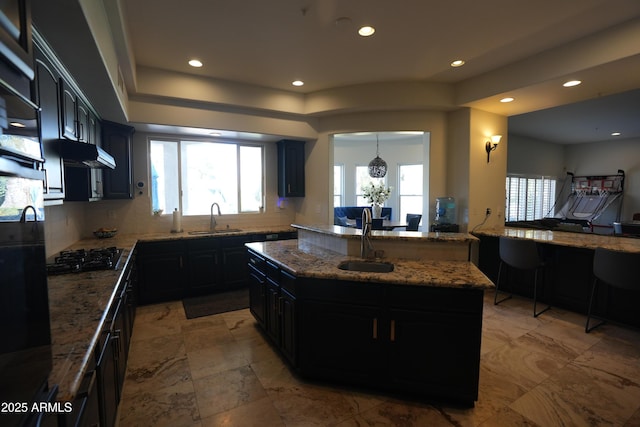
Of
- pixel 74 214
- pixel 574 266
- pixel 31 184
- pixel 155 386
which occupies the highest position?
pixel 31 184

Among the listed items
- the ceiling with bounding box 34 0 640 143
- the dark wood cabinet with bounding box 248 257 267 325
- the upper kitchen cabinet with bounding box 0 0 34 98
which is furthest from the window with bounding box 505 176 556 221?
the upper kitchen cabinet with bounding box 0 0 34 98

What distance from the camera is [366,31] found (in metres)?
2.88

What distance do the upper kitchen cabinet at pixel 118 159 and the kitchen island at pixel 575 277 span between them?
492cm

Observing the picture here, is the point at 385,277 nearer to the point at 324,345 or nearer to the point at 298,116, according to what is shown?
the point at 324,345

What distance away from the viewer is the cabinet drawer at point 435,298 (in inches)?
77.5

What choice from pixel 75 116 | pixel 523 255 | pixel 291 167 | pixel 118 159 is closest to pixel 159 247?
pixel 118 159

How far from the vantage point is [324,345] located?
226 cm

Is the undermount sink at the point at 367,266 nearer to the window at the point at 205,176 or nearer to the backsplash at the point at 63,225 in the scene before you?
the backsplash at the point at 63,225

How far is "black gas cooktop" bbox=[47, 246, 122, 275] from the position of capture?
219 centimetres

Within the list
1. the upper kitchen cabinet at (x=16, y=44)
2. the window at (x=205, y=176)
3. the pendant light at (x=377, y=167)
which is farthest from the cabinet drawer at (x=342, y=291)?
the pendant light at (x=377, y=167)

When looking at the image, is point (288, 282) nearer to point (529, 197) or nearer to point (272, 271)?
point (272, 271)

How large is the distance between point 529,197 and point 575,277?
5742 mm

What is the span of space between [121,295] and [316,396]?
1580 mm

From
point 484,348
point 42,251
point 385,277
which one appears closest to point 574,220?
point 484,348
